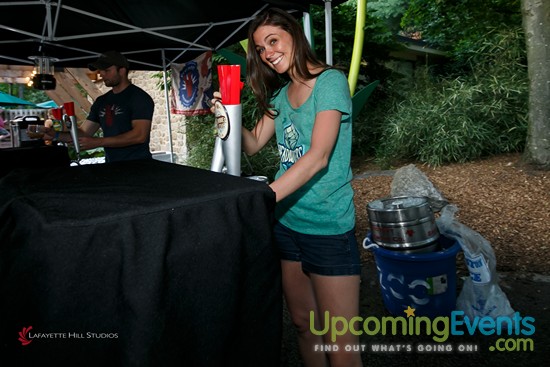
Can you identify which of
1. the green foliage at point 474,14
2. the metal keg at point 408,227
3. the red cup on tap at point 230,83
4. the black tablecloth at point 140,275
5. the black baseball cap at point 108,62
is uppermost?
the green foliage at point 474,14

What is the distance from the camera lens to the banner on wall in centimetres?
615

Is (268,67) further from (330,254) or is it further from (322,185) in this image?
(330,254)

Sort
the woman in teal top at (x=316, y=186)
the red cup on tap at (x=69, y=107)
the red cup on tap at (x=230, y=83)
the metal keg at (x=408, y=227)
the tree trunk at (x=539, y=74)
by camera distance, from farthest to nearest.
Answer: the tree trunk at (x=539, y=74) < the metal keg at (x=408, y=227) < the red cup on tap at (x=69, y=107) < the woman in teal top at (x=316, y=186) < the red cup on tap at (x=230, y=83)

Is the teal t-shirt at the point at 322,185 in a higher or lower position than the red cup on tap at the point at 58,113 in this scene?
lower

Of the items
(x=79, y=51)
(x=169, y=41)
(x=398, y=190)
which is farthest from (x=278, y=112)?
(x=79, y=51)

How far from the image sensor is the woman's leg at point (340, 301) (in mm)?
1364

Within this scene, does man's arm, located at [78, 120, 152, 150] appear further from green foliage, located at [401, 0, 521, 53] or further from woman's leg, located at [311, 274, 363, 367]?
green foliage, located at [401, 0, 521, 53]

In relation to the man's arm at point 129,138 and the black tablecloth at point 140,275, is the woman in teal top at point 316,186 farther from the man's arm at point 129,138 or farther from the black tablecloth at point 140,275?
the man's arm at point 129,138

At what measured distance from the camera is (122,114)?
3.07 meters

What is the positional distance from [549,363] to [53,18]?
16.3ft

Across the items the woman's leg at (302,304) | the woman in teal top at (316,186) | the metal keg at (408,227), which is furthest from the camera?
the metal keg at (408,227)

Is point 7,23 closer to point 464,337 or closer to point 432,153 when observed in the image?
point 464,337

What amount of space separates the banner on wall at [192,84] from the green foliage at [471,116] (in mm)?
3211

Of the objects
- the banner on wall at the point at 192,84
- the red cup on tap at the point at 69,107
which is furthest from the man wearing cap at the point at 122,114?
the banner on wall at the point at 192,84
